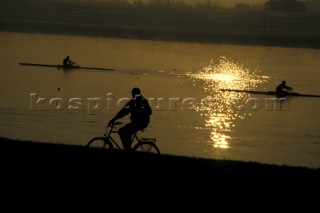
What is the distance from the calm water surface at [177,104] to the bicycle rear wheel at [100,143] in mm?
5575

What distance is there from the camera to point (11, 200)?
1129cm

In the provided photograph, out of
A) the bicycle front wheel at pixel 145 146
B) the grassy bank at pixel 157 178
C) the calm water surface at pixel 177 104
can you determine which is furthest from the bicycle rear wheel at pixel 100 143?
the calm water surface at pixel 177 104

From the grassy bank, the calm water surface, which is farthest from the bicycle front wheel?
the calm water surface

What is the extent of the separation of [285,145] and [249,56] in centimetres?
5567

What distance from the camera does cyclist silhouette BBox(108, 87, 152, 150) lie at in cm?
1480

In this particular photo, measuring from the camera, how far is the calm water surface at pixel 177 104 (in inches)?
897

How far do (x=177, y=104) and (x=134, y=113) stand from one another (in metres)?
18.8

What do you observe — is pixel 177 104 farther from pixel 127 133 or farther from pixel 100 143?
pixel 127 133

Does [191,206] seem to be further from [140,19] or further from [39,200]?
[140,19]

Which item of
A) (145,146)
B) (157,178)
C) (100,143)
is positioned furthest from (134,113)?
(157,178)

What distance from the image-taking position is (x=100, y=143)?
15.4m

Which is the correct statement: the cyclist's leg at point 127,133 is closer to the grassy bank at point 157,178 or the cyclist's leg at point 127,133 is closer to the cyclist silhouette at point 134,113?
the cyclist silhouette at point 134,113

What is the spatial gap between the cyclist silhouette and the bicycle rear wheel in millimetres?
323

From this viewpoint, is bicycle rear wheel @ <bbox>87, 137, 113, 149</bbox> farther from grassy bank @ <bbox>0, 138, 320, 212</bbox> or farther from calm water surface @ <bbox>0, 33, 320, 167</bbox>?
calm water surface @ <bbox>0, 33, 320, 167</bbox>
